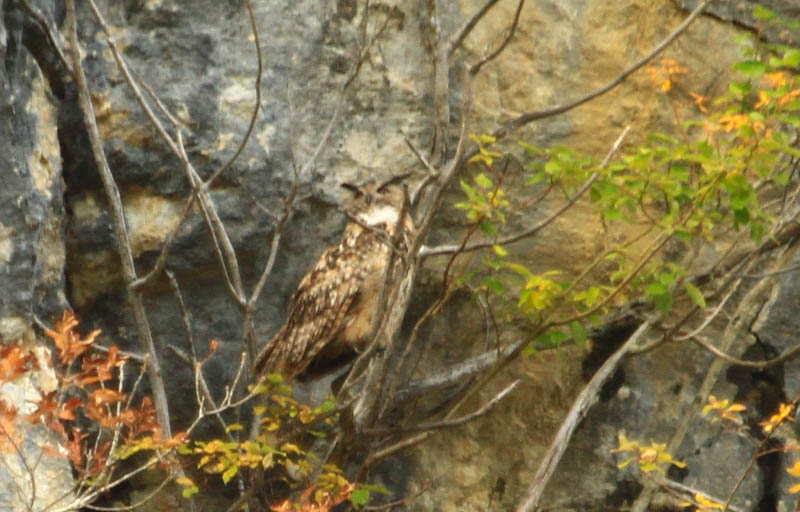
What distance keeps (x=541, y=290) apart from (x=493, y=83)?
1167 millimetres

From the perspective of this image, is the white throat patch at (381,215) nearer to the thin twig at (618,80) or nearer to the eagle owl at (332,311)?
the eagle owl at (332,311)

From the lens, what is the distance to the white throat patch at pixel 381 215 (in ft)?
14.1

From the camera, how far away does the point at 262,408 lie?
3906mm

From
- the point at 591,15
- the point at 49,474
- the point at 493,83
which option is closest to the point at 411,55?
the point at 493,83

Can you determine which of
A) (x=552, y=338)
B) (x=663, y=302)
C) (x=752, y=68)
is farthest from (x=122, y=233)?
(x=752, y=68)

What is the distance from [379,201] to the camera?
4.35 metres

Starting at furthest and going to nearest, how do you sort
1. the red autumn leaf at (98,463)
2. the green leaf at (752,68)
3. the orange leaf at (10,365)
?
the green leaf at (752,68) → the red autumn leaf at (98,463) → the orange leaf at (10,365)

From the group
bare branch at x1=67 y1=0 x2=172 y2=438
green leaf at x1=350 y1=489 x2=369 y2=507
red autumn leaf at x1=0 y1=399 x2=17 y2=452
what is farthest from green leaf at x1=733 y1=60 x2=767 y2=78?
red autumn leaf at x1=0 y1=399 x2=17 y2=452

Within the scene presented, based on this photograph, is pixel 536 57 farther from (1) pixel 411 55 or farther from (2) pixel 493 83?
(1) pixel 411 55

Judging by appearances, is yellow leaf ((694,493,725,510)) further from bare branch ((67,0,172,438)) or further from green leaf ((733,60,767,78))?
bare branch ((67,0,172,438))

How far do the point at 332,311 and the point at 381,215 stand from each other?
0.44 m

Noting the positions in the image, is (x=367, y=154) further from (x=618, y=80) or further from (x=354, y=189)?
(x=618, y=80)

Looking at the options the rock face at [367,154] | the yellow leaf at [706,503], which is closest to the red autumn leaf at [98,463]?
the rock face at [367,154]

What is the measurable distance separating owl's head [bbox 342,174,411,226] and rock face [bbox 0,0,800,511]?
0.11 m
